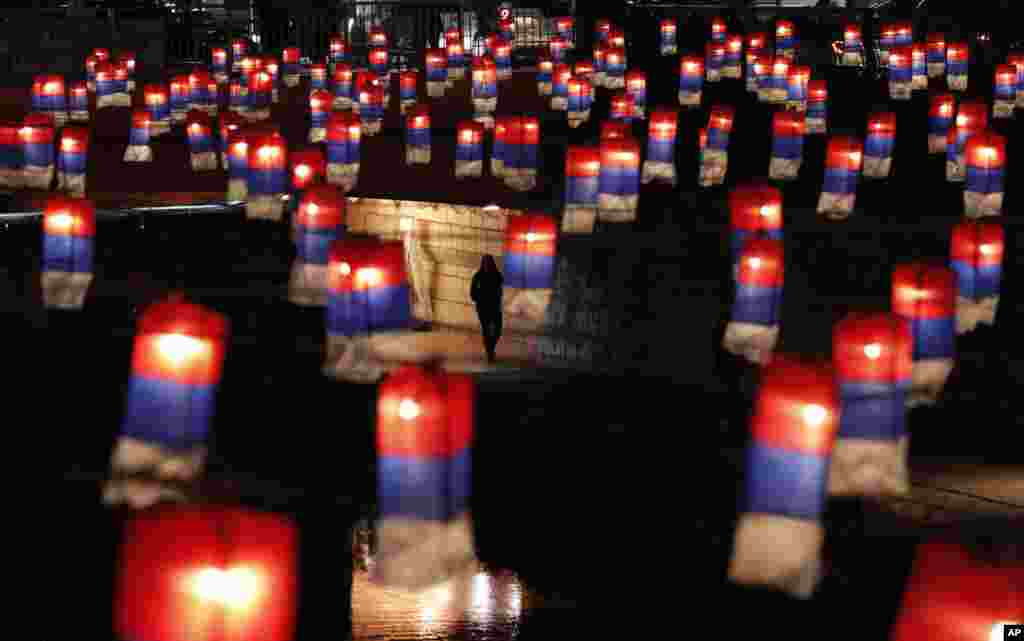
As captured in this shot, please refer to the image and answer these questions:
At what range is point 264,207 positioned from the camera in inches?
782

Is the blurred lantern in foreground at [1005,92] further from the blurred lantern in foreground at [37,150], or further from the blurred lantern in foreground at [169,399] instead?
the blurred lantern in foreground at [169,399]

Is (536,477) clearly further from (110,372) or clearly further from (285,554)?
(285,554)

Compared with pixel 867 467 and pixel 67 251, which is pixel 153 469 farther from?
pixel 67 251

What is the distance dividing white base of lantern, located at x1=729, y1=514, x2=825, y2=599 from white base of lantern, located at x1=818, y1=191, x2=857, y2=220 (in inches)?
402

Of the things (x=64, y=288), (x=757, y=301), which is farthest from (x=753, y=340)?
(x=64, y=288)

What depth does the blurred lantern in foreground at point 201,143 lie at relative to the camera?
23.4m

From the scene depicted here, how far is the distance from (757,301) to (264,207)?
7.81 m

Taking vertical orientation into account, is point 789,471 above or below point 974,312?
above

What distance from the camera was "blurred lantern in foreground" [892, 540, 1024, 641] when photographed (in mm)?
5660

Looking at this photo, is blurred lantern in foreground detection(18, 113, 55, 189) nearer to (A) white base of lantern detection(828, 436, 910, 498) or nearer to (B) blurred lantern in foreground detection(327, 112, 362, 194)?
(B) blurred lantern in foreground detection(327, 112, 362, 194)

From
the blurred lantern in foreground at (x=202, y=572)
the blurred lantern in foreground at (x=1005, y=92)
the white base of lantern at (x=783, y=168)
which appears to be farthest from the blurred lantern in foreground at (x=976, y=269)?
the blurred lantern in foreground at (x=1005, y=92)

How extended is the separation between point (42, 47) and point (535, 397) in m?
15.8

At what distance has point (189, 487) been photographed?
9.80 meters

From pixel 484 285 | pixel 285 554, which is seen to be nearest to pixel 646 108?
pixel 484 285
